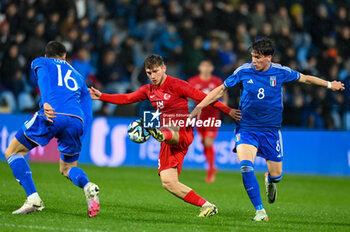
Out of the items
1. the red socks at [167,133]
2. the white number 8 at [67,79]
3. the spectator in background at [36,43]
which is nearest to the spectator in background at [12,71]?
the spectator in background at [36,43]

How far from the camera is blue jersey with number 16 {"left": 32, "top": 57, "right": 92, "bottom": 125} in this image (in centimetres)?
725

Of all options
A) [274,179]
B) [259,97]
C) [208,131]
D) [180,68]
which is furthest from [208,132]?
[259,97]

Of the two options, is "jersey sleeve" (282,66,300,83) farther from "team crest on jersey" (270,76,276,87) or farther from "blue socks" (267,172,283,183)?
"blue socks" (267,172,283,183)

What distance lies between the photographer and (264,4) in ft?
67.6

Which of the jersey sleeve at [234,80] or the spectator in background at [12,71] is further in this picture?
the spectator in background at [12,71]

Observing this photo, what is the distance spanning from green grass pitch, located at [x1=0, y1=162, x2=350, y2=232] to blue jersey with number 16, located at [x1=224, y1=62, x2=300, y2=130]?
1.28 meters

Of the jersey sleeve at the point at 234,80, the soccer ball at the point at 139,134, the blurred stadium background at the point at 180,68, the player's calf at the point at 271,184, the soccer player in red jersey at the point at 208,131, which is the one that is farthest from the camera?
the soccer player in red jersey at the point at 208,131

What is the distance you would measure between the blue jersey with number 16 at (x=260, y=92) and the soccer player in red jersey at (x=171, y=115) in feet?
0.61

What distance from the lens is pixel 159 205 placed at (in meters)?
8.97

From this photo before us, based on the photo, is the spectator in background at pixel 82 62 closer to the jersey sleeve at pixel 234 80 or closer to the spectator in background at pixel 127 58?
the spectator in background at pixel 127 58

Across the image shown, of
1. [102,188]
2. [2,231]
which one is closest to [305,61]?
[102,188]

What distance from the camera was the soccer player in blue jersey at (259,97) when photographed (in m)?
7.66

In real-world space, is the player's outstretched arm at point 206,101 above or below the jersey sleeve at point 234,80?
below

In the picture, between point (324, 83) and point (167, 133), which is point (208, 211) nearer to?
point (167, 133)
